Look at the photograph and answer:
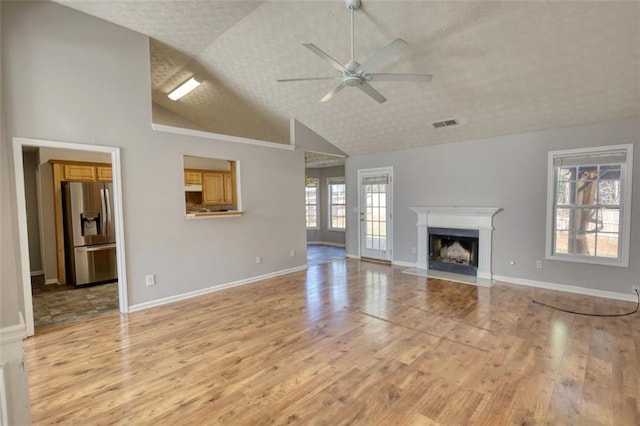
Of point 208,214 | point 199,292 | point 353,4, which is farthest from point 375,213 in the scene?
point 353,4

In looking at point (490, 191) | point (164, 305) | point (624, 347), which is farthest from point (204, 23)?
point (624, 347)

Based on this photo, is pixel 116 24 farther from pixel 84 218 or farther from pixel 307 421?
pixel 307 421

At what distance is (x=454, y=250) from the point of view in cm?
569

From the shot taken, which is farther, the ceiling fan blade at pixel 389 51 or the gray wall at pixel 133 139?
the gray wall at pixel 133 139

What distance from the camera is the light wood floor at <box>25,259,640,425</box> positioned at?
2051 mm

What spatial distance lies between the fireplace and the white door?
0.96 meters

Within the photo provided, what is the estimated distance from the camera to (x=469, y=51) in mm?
3459

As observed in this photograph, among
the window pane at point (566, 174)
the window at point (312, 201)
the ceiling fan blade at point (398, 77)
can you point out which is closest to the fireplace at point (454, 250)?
the window pane at point (566, 174)

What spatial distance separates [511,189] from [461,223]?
942 millimetres

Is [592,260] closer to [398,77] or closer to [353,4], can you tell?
[398,77]

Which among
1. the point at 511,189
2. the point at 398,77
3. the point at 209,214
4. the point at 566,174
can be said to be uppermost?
the point at 398,77

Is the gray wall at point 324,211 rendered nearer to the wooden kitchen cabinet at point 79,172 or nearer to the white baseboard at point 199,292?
the white baseboard at point 199,292

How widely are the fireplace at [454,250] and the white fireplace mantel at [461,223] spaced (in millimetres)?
91

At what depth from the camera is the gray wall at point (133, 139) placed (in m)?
3.18
